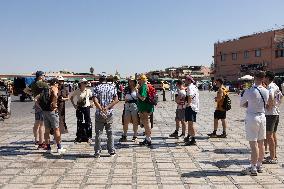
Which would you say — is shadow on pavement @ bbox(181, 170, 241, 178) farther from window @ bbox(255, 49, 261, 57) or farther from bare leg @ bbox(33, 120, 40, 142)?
window @ bbox(255, 49, 261, 57)

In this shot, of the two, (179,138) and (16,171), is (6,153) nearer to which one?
(16,171)

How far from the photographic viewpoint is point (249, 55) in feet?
210

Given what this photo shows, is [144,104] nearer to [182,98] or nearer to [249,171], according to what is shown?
[182,98]

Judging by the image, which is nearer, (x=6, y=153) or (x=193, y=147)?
(x=6, y=153)

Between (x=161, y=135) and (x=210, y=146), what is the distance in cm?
223

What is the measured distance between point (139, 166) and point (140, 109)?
2255 millimetres

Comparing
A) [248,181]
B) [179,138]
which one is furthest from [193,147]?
[248,181]

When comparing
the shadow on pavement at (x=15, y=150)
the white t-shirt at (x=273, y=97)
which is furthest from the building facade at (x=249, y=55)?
the shadow on pavement at (x=15, y=150)

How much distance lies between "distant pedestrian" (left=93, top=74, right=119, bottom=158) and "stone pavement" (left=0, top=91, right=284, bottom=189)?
298 mm

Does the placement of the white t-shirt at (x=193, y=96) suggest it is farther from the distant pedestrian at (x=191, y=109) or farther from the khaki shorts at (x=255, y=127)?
the khaki shorts at (x=255, y=127)

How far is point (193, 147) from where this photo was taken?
31.1 ft

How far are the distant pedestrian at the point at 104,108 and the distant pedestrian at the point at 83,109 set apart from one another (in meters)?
1.79

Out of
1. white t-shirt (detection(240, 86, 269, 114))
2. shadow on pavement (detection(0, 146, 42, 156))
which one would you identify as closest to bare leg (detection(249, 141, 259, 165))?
white t-shirt (detection(240, 86, 269, 114))

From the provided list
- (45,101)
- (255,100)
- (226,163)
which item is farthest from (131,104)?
(255,100)
